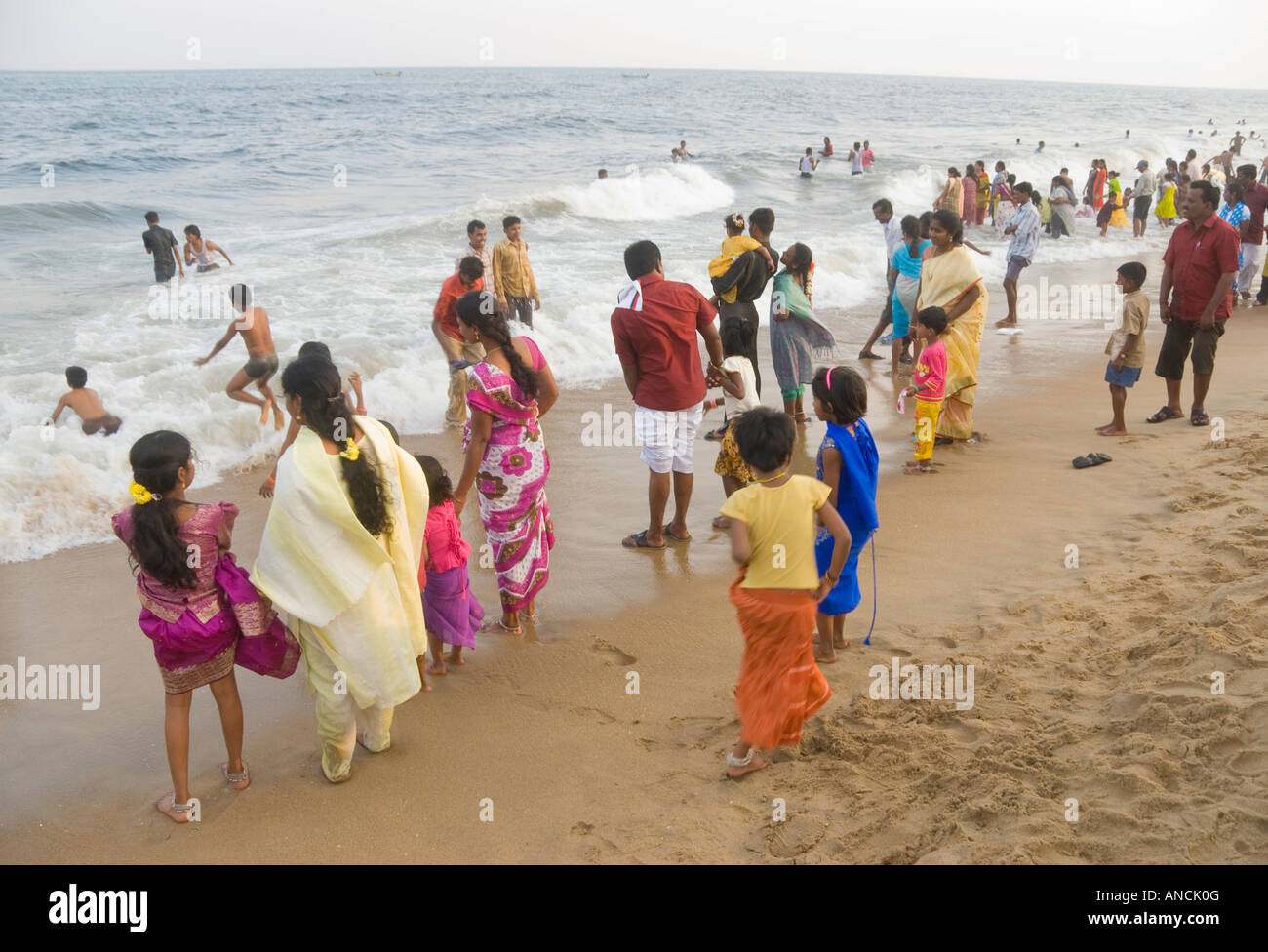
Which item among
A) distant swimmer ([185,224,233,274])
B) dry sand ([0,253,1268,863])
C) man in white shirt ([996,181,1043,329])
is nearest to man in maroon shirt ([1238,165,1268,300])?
man in white shirt ([996,181,1043,329])

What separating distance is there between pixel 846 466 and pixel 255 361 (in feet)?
19.5

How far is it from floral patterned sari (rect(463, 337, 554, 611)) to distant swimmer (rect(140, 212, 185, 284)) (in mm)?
11171

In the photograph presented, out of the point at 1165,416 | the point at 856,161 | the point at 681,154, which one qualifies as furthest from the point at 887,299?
the point at 681,154

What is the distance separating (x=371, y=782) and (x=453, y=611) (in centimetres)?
89

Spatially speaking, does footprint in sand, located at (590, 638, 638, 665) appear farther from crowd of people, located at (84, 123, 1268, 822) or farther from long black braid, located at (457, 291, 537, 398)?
long black braid, located at (457, 291, 537, 398)

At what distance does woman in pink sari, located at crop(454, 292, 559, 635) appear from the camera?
4297 millimetres

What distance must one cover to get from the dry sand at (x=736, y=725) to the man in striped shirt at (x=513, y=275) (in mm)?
4148

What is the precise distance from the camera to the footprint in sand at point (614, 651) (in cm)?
462

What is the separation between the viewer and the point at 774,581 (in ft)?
11.3

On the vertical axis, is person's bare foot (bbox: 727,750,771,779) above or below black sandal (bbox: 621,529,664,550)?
below

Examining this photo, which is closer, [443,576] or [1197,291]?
[443,576]

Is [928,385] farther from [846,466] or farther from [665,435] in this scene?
[846,466]

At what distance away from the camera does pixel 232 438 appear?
809 cm
